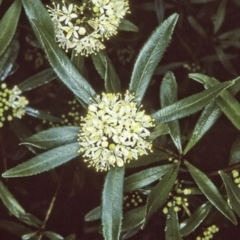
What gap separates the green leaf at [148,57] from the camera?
1816 mm

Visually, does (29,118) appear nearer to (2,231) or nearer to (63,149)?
(2,231)

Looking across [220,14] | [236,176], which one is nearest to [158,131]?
[236,176]

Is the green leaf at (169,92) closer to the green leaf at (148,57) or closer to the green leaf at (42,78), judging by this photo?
the green leaf at (148,57)

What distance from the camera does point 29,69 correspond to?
2990 millimetres

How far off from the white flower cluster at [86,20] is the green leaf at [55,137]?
13.9 inches

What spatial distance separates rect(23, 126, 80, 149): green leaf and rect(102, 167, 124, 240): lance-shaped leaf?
22cm

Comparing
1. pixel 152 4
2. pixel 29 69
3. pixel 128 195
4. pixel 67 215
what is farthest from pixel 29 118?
pixel 152 4

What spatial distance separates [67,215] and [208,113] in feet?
4.16

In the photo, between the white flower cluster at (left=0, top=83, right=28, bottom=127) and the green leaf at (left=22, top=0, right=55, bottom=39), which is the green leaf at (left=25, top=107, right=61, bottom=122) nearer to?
the white flower cluster at (left=0, top=83, right=28, bottom=127)

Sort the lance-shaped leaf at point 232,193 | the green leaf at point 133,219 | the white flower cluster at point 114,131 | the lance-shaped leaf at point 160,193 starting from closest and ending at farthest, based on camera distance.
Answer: the white flower cluster at point 114,131 < the lance-shaped leaf at point 160,193 < the lance-shaped leaf at point 232,193 < the green leaf at point 133,219

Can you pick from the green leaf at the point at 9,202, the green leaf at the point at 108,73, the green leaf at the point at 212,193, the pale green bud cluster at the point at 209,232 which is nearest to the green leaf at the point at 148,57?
the green leaf at the point at 108,73

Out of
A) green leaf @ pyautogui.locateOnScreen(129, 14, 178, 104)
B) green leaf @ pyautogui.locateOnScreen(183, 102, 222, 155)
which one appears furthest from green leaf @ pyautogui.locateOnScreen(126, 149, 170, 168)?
green leaf @ pyautogui.locateOnScreen(129, 14, 178, 104)

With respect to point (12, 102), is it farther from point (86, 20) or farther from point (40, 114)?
point (86, 20)

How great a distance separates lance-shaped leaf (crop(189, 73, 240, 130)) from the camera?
1.79 meters
